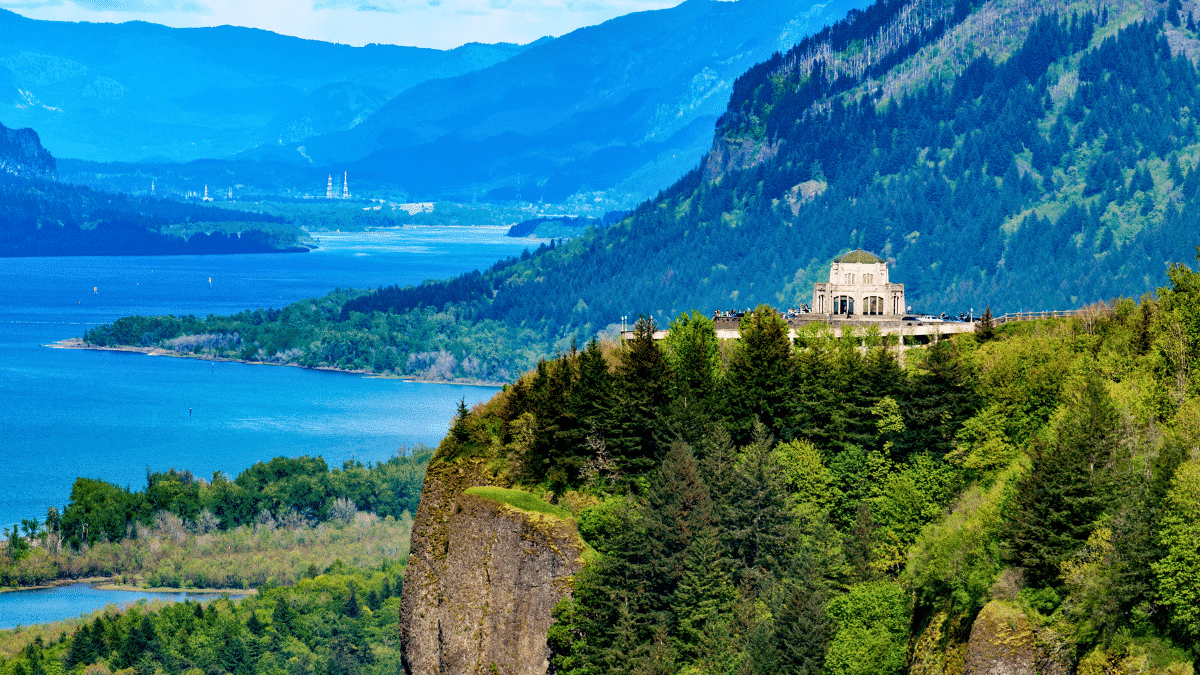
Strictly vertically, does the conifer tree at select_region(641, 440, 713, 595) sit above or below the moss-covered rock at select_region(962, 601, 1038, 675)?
above

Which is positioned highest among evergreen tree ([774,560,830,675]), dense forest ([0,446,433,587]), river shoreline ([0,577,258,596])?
evergreen tree ([774,560,830,675])

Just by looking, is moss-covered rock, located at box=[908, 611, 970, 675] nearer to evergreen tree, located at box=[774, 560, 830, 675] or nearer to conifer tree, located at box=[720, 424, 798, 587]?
evergreen tree, located at box=[774, 560, 830, 675]

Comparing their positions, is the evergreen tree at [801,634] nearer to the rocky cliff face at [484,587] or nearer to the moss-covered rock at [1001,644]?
the moss-covered rock at [1001,644]

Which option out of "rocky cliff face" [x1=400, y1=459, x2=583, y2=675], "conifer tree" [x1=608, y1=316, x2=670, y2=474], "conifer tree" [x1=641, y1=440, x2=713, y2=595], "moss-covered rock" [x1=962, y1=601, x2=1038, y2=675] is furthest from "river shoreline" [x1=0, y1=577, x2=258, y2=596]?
"moss-covered rock" [x1=962, y1=601, x2=1038, y2=675]

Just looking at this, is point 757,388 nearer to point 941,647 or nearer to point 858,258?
point 941,647

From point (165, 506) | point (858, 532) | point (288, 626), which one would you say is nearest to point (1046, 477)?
point (858, 532)

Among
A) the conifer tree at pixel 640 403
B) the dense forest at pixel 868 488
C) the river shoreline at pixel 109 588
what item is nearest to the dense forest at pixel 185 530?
the river shoreline at pixel 109 588

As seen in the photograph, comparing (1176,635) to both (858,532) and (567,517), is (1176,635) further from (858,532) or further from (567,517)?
(567,517)
